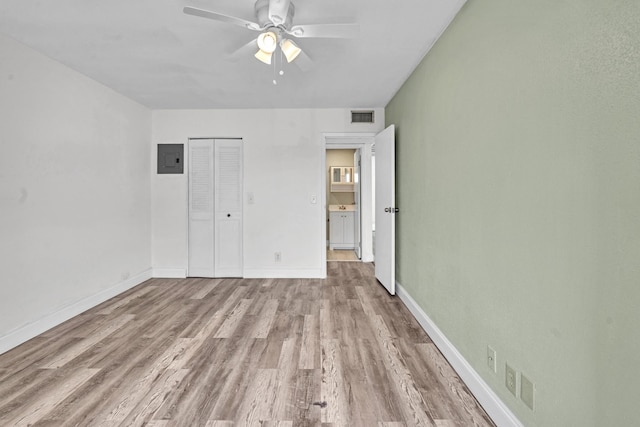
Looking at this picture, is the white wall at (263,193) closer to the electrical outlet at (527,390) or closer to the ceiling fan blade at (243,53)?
the ceiling fan blade at (243,53)

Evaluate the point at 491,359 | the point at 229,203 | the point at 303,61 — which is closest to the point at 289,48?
the point at 303,61

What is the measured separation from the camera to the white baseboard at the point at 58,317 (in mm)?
2455

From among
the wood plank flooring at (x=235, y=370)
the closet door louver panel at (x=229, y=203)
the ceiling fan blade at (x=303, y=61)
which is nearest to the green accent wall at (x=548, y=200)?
the wood plank flooring at (x=235, y=370)

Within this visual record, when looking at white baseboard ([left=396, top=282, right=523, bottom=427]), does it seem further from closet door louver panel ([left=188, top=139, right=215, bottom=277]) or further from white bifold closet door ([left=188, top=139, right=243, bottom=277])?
closet door louver panel ([left=188, top=139, right=215, bottom=277])

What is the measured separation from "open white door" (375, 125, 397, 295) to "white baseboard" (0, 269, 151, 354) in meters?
3.24

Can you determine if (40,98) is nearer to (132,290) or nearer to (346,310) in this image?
(132,290)

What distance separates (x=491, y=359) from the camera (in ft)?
5.65

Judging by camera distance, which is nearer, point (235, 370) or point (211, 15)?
point (211, 15)

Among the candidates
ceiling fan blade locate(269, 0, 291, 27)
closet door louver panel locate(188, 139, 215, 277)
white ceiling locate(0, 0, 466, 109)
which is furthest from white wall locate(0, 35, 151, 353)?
ceiling fan blade locate(269, 0, 291, 27)

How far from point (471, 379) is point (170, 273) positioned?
4.10 m

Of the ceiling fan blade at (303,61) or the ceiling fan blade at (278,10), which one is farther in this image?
the ceiling fan blade at (303,61)

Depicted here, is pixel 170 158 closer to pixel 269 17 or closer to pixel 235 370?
pixel 269 17

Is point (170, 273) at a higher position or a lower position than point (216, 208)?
lower

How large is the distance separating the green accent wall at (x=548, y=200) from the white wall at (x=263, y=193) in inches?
98.0
